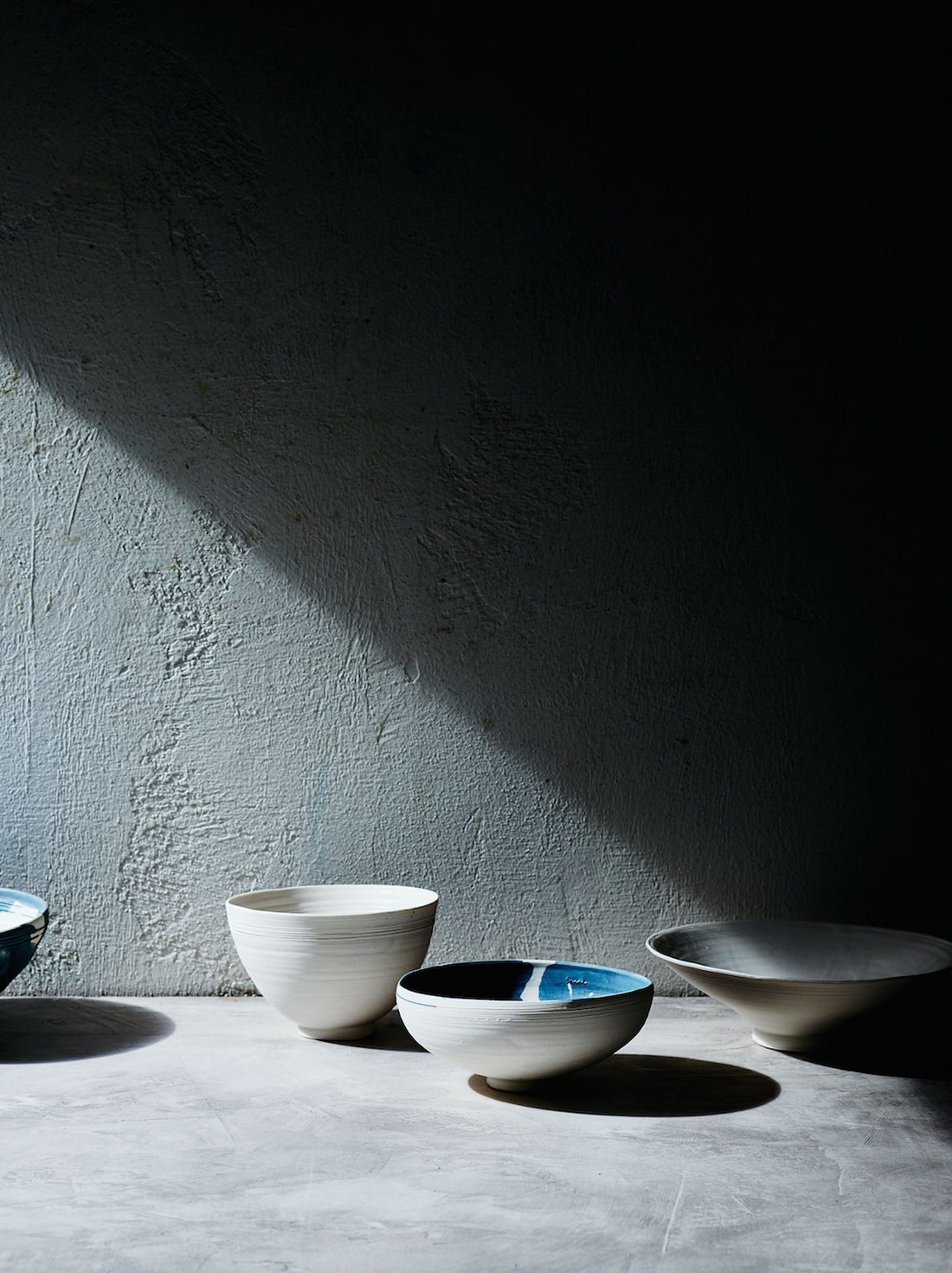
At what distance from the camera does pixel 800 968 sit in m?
1.53

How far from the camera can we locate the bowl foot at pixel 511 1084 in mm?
1205

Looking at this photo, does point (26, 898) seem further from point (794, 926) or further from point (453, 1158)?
point (794, 926)

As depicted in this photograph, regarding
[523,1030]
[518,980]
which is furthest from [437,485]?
[523,1030]

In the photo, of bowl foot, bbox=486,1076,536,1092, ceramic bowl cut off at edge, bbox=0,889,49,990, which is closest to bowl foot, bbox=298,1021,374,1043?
bowl foot, bbox=486,1076,536,1092

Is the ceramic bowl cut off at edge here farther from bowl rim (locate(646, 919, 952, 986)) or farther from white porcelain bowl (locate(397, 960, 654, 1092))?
bowl rim (locate(646, 919, 952, 986))

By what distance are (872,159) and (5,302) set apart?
1.40m

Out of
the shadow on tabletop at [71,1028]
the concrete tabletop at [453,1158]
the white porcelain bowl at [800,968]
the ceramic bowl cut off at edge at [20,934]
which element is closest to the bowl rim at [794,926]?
the white porcelain bowl at [800,968]

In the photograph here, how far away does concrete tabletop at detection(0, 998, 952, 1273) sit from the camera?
0.88 metres

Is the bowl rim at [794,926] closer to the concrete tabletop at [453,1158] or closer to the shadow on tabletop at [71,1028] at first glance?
the concrete tabletop at [453,1158]

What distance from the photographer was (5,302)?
1715mm

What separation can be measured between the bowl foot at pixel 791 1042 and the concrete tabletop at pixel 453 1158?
2 centimetres

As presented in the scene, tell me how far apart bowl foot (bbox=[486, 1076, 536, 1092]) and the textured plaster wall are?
43cm

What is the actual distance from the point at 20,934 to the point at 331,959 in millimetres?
412

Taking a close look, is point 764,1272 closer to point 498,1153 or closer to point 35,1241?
point 498,1153
